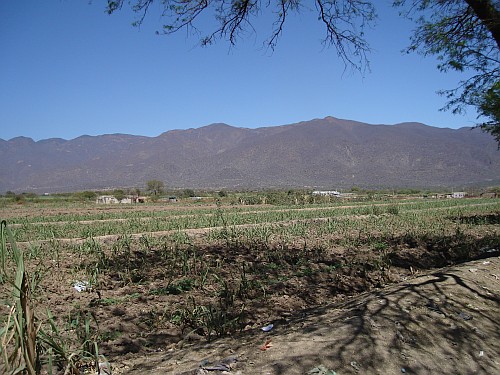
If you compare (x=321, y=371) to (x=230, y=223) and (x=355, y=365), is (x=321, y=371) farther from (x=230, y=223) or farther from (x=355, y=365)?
(x=230, y=223)

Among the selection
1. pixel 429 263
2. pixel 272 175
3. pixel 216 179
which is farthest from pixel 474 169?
pixel 429 263

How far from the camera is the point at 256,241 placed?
9719 millimetres

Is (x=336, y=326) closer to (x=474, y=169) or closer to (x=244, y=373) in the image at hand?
(x=244, y=373)

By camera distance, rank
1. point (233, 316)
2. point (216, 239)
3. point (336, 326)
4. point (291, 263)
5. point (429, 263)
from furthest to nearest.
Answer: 1. point (216, 239)
2. point (429, 263)
3. point (291, 263)
4. point (233, 316)
5. point (336, 326)

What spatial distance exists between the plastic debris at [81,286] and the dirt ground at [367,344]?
2.36 m

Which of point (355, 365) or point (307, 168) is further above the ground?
point (307, 168)

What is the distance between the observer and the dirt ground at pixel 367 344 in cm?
281

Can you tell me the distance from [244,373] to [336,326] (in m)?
1.17

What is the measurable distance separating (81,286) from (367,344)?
425 centimetres

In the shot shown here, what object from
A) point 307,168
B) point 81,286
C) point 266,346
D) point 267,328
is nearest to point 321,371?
point 266,346

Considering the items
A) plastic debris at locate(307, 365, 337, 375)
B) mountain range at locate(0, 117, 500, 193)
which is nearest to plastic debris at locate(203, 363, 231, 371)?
plastic debris at locate(307, 365, 337, 375)

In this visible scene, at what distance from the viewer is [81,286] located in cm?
543

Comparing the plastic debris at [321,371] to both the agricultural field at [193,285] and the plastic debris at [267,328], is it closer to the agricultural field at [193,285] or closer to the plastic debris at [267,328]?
the plastic debris at [267,328]

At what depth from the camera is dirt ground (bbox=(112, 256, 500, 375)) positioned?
9.22ft
